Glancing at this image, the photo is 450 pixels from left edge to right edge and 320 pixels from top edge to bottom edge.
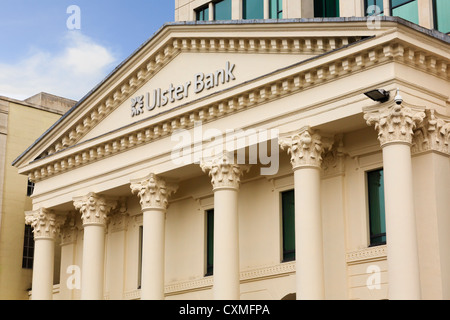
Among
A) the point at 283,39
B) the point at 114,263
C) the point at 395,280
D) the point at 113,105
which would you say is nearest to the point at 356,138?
the point at 283,39

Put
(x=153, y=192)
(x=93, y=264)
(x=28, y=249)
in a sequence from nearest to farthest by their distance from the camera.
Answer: (x=153, y=192) → (x=93, y=264) → (x=28, y=249)

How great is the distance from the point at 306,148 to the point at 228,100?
12.9 ft

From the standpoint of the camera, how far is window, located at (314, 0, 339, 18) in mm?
34969

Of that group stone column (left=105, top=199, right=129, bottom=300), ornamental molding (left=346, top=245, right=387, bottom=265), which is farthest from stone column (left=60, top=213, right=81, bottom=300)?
ornamental molding (left=346, top=245, right=387, bottom=265)

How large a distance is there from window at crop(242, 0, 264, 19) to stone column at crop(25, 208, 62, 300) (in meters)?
12.4

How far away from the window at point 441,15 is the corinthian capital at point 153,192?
11.7m

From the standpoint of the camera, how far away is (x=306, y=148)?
91.5ft

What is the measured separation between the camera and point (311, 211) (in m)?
27.3

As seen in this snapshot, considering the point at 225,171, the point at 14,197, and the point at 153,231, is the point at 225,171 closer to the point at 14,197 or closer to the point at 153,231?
the point at 153,231

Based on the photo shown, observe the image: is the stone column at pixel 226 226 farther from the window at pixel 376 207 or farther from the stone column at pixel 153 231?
the window at pixel 376 207

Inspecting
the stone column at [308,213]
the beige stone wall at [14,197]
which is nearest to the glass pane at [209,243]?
the stone column at [308,213]

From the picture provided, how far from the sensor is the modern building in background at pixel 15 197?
1778 inches

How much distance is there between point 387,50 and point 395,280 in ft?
22.0

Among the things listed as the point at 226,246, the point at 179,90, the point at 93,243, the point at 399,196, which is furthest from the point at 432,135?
the point at 93,243
